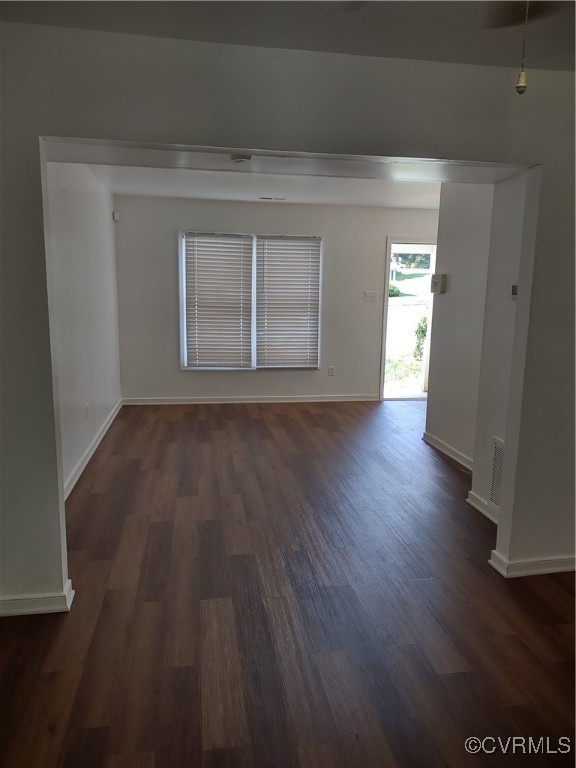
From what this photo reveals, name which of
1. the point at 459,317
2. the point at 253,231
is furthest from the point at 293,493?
the point at 253,231

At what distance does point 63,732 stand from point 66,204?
329 centimetres

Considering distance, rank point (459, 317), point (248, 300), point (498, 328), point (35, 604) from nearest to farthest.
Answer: point (35, 604) → point (498, 328) → point (459, 317) → point (248, 300)

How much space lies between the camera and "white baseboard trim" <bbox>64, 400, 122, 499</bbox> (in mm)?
3497

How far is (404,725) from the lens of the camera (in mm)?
1707

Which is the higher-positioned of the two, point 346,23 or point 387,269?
point 346,23

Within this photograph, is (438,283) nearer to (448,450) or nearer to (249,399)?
(448,450)

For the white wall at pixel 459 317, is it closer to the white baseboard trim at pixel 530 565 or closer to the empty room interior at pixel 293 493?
the empty room interior at pixel 293 493

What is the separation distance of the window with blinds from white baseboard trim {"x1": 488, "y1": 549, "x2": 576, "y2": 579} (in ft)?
13.4

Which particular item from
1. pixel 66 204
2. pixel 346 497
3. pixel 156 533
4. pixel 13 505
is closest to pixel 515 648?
pixel 346 497

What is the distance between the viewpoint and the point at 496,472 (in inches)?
126

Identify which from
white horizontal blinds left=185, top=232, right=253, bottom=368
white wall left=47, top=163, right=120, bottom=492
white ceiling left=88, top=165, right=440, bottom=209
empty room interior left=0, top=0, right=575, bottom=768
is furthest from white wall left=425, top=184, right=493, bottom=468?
white wall left=47, top=163, right=120, bottom=492

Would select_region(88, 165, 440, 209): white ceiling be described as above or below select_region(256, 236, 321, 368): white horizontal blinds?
above

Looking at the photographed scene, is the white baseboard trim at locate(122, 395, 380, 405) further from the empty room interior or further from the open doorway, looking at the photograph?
the empty room interior

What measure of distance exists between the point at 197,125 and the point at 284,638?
2188mm
